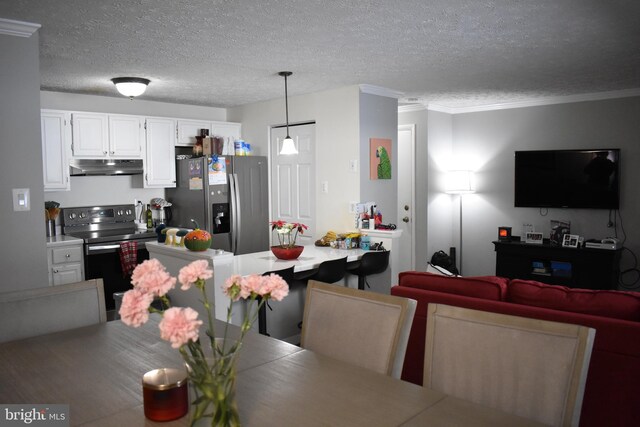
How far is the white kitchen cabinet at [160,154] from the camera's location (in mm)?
5492

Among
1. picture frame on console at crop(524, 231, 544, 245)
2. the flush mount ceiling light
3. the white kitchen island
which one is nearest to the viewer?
the white kitchen island

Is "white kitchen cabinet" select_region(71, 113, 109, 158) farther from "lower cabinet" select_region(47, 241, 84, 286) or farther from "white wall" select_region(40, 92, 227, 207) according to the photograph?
"lower cabinet" select_region(47, 241, 84, 286)

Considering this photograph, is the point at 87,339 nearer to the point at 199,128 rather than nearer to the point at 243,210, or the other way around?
the point at 243,210

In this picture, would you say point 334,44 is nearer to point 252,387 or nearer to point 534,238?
point 252,387

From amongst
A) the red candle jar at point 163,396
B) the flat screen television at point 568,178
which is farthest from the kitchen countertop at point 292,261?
the flat screen television at point 568,178

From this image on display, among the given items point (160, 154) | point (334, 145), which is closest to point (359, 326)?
point (334, 145)

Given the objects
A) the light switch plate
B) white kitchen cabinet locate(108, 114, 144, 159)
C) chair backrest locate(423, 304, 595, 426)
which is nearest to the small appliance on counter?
white kitchen cabinet locate(108, 114, 144, 159)

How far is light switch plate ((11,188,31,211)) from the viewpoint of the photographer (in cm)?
294

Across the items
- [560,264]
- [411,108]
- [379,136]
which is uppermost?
[411,108]

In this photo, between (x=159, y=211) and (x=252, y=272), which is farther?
(x=159, y=211)

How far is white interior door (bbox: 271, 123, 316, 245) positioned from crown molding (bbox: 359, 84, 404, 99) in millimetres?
780

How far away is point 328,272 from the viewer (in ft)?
11.5

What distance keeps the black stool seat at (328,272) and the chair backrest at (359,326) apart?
1551 mm

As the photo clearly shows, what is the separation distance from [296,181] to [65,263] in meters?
2.46
